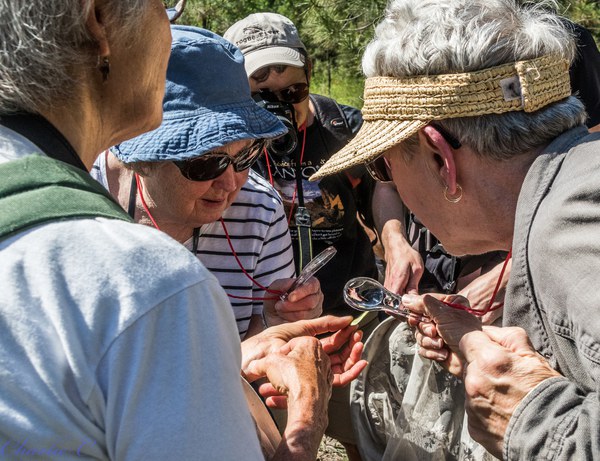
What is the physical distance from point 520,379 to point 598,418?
0.21 meters

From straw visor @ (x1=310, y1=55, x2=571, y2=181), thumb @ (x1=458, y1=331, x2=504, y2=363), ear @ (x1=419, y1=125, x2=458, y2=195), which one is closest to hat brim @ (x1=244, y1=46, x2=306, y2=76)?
straw visor @ (x1=310, y1=55, x2=571, y2=181)

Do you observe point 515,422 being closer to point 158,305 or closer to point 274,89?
point 158,305

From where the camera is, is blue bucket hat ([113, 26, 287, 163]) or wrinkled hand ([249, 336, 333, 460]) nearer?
wrinkled hand ([249, 336, 333, 460])

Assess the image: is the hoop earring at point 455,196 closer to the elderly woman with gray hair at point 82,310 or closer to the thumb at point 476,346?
the thumb at point 476,346

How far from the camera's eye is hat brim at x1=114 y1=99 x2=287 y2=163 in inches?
83.4

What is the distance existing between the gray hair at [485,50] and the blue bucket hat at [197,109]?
20.5 inches

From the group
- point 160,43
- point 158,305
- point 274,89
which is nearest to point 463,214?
point 160,43

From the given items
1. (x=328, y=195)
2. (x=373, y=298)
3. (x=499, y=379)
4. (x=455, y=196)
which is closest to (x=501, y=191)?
(x=455, y=196)

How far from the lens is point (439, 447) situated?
2.03 metres

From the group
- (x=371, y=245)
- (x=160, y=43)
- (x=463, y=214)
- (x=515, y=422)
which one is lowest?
(x=371, y=245)

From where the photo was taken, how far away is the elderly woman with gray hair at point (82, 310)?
3.21ft

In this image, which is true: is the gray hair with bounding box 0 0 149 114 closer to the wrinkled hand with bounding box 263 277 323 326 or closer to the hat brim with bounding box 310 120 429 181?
the hat brim with bounding box 310 120 429 181

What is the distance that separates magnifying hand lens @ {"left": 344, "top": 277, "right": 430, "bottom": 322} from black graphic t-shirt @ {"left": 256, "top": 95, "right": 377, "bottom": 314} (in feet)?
3.00

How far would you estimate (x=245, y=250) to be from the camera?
8.16 ft
